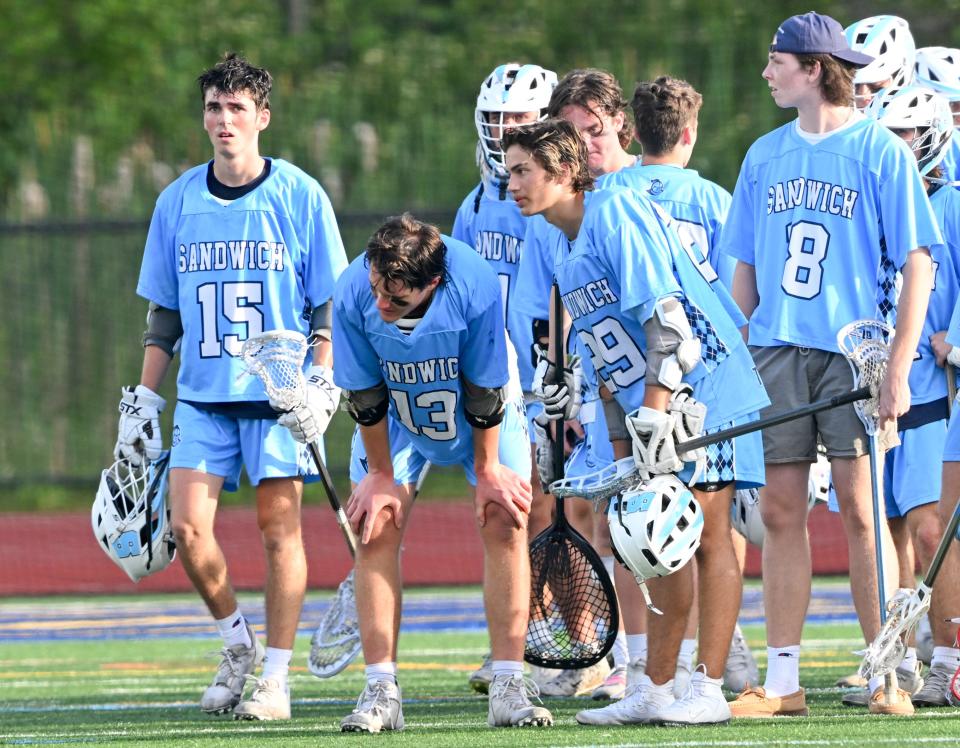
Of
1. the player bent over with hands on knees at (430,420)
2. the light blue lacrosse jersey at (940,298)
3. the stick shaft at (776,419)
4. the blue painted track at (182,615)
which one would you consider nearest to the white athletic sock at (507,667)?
the player bent over with hands on knees at (430,420)

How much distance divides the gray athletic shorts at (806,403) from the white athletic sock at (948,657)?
83cm

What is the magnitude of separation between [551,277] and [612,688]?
1572 millimetres

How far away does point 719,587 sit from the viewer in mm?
5590

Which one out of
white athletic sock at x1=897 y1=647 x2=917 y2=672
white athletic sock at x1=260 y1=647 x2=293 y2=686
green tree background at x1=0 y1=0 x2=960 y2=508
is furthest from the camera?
green tree background at x1=0 y1=0 x2=960 y2=508

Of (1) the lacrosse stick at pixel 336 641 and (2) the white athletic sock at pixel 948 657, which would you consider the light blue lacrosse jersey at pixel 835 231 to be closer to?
(2) the white athletic sock at pixel 948 657

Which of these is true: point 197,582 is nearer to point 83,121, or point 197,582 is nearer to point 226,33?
point 83,121

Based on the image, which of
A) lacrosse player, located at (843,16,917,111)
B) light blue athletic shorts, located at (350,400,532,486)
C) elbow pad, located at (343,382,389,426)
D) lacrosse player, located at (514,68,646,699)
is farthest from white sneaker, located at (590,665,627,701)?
lacrosse player, located at (843,16,917,111)

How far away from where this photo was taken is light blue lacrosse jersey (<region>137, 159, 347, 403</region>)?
6.69m

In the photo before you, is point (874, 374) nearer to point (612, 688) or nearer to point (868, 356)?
point (868, 356)

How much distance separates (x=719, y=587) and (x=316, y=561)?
828 centimetres

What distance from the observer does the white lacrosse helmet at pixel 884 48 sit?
7.18 m

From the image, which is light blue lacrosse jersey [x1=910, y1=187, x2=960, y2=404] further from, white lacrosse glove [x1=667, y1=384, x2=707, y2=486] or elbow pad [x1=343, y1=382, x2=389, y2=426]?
elbow pad [x1=343, y1=382, x2=389, y2=426]

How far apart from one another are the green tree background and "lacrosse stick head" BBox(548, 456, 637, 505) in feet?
28.7

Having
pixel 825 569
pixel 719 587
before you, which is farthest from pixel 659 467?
pixel 825 569
